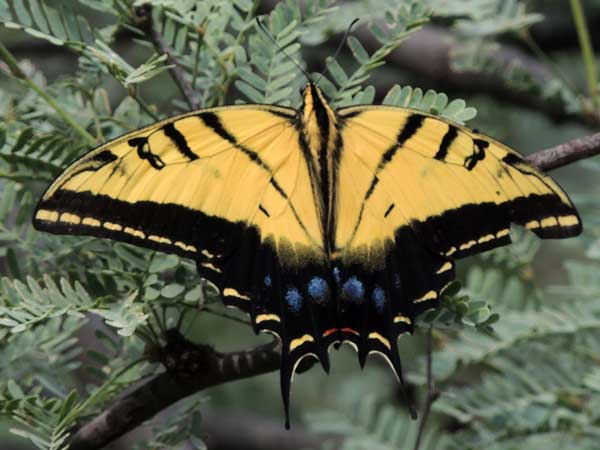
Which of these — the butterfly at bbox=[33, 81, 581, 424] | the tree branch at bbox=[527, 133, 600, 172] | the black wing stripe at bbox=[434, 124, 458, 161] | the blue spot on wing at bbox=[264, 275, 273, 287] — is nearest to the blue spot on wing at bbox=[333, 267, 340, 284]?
the butterfly at bbox=[33, 81, 581, 424]

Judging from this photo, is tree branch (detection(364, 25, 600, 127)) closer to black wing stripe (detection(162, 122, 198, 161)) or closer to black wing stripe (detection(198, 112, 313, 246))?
black wing stripe (detection(198, 112, 313, 246))

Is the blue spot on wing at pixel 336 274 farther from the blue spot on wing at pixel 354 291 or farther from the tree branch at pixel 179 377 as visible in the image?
the tree branch at pixel 179 377

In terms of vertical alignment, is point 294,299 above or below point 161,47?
below

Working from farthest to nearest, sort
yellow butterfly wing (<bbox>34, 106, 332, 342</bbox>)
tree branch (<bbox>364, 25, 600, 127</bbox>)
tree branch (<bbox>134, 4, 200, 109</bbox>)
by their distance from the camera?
tree branch (<bbox>364, 25, 600, 127</bbox>) < tree branch (<bbox>134, 4, 200, 109</bbox>) < yellow butterfly wing (<bbox>34, 106, 332, 342</bbox>)

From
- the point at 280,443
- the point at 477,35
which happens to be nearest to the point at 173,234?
the point at 477,35

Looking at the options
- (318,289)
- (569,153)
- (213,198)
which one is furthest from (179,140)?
(569,153)

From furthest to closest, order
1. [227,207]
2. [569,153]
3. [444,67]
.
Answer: [444,67] → [227,207] → [569,153]

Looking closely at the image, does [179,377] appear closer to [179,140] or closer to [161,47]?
[179,140]
